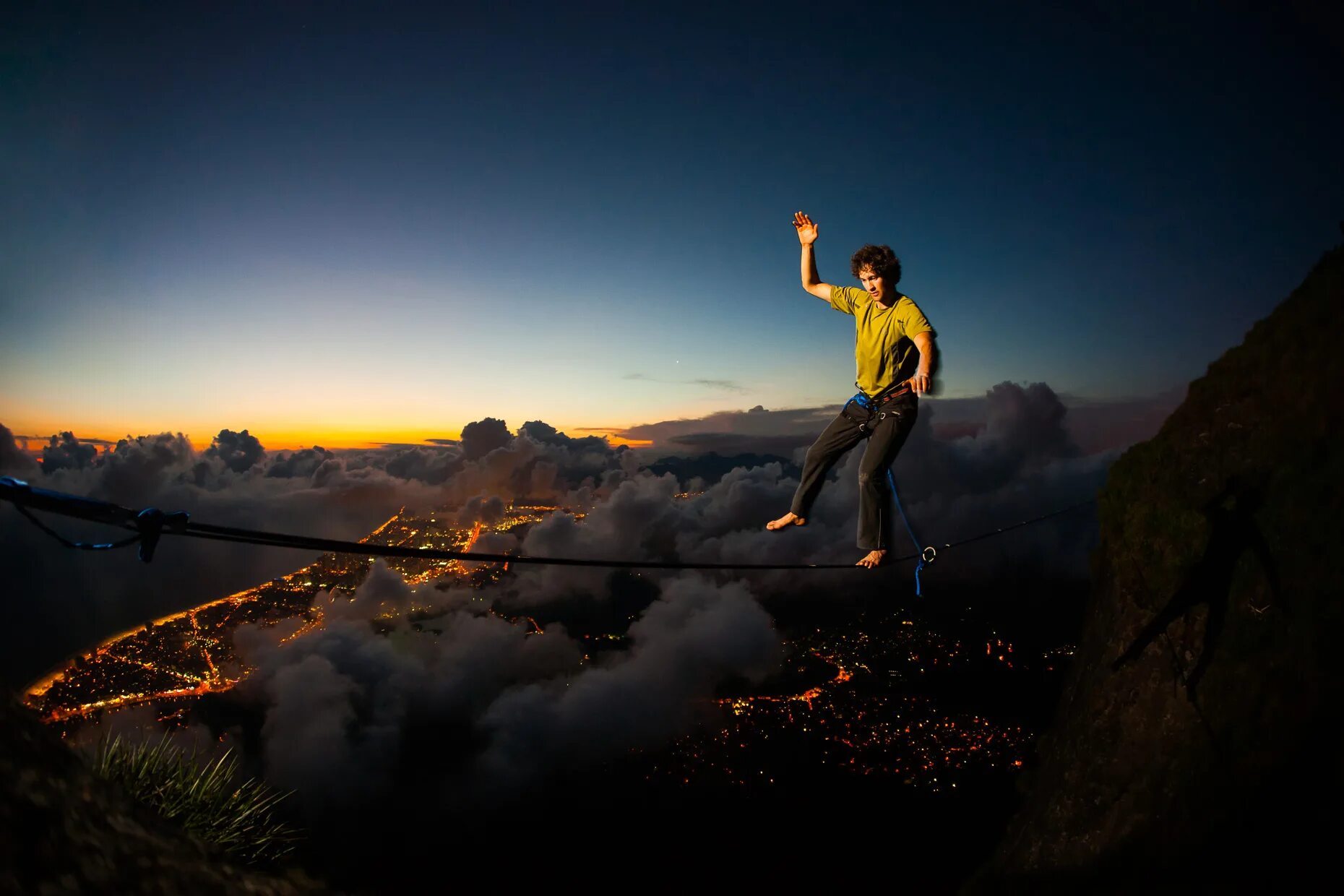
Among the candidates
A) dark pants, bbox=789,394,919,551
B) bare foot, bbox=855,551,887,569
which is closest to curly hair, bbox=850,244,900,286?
dark pants, bbox=789,394,919,551

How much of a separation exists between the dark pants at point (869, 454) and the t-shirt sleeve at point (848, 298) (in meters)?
1.41

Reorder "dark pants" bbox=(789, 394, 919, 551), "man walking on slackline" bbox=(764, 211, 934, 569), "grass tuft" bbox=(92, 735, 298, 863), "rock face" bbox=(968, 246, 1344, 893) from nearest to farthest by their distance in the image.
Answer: "rock face" bbox=(968, 246, 1344, 893)
"man walking on slackline" bbox=(764, 211, 934, 569)
"dark pants" bbox=(789, 394, 919, 551)
"grass tuft" bbox=(92, 735, 298, 863)

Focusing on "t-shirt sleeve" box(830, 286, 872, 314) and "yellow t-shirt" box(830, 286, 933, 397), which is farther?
"t-shirt sleeve" box(830, 286, 872, 314)

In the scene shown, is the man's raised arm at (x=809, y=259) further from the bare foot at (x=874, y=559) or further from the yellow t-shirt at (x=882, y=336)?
the bare foot at (x=874, y=559)

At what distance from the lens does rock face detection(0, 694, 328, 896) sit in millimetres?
2310

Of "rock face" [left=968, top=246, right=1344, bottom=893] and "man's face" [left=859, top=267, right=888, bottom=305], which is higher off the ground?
"man's face" [left=859, top=267, right=888, bottom=305]

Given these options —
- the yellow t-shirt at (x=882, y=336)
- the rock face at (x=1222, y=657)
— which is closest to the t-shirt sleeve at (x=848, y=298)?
the yellow t-shirt at (x=882, y=336)

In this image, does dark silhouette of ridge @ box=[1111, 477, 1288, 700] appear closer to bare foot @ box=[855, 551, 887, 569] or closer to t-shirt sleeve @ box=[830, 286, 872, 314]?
bare foot @ box=[855, 551, 887, 569]

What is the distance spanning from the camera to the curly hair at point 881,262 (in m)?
7.32

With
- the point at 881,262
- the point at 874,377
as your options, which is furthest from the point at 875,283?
the point at 874,377

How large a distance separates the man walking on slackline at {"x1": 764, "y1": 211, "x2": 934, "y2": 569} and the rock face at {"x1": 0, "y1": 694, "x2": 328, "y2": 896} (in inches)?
294

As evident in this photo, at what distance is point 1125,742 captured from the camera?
6.64 m

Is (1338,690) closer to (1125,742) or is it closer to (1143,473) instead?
(1125,742)

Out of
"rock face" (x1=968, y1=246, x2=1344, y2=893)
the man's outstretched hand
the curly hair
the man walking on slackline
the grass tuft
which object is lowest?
Answer: the grass tuft
